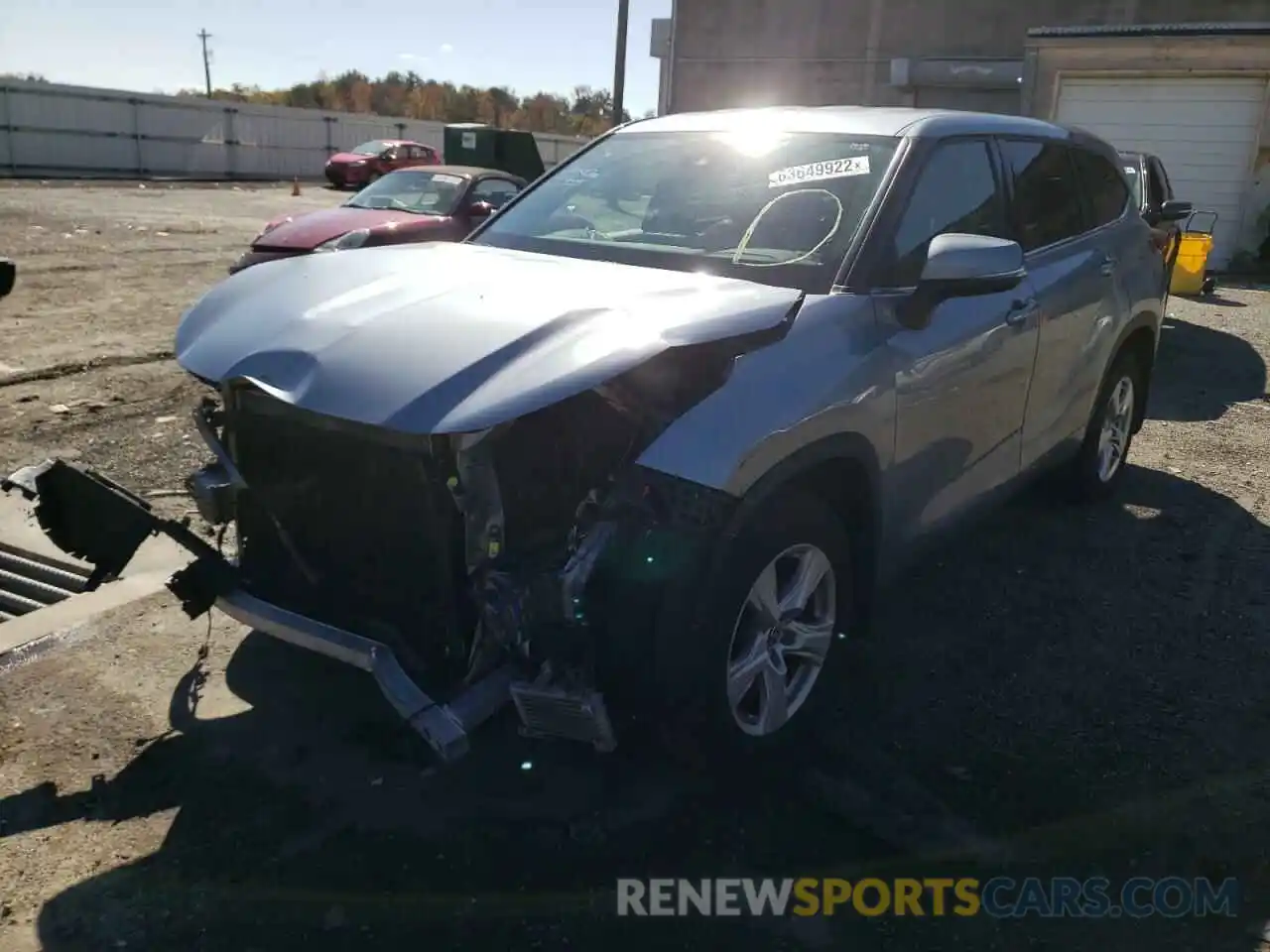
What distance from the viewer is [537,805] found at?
2.94 meters

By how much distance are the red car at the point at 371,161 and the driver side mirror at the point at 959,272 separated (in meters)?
27.2

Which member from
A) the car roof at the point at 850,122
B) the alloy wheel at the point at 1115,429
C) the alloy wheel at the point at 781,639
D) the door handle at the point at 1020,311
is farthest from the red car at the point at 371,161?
the alloy wheel at the point at 781,639

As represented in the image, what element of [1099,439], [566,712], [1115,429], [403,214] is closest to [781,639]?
[566,712]

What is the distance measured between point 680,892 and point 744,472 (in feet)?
3.57

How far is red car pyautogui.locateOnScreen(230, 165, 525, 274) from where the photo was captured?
990cm

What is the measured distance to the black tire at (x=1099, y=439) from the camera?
5113 mm

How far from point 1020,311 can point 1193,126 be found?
16857mm

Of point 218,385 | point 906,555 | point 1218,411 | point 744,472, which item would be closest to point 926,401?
point 906,555

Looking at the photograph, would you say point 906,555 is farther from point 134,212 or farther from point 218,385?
Result: point 134,212

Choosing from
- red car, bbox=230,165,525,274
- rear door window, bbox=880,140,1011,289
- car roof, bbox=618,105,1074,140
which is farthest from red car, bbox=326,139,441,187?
rear door window, bbox=880,140,1011,289

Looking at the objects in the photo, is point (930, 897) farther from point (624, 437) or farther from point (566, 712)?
point (624, 437)

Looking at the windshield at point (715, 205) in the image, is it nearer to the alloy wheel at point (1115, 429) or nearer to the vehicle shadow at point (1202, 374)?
the alloy wheel at point (1115, 429)

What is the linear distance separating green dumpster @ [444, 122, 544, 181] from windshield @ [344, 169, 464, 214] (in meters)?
16.4

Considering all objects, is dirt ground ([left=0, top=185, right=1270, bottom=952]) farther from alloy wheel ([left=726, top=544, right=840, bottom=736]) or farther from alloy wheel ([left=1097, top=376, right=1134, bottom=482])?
alloy wheel ([left=1097, top=376, right=1134, bottom=482])
